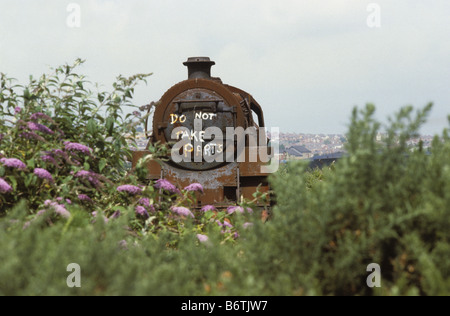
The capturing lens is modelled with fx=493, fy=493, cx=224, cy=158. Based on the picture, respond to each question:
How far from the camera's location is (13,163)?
4.51 metres

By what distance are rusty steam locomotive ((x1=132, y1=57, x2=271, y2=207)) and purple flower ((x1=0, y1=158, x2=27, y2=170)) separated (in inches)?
116

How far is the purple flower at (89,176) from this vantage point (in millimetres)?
4773

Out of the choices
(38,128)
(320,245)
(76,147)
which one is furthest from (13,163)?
(320,245)

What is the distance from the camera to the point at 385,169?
3076 mm

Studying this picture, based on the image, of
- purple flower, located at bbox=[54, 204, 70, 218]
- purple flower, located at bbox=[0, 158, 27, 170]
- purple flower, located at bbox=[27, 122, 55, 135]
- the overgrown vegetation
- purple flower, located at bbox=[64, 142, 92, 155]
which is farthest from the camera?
purple flower, located at bbox=[64, 142, 92, 155]

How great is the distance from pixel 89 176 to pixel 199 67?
3.78 meters

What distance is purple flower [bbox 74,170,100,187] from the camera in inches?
188

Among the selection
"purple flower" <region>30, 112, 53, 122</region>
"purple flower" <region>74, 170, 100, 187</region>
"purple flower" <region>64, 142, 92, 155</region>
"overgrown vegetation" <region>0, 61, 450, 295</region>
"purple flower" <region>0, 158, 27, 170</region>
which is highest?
"purple flower" <region>30, 112, 53, 122</region>

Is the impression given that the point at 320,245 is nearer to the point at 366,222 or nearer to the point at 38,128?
the point at 366,222

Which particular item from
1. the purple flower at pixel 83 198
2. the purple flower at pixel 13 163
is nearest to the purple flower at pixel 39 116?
the purple flower at pixel 13 163

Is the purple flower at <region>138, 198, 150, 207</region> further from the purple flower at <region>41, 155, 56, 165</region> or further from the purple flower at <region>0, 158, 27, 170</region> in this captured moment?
the purple flower at <region>0, 158, 27, 170</region>

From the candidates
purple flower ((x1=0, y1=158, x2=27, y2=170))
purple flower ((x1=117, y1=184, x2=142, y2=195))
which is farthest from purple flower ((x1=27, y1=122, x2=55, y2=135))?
purple flower ((x1=117, y1=184, x2=142, y2=195))

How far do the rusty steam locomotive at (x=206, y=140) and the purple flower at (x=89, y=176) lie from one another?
8.31ft
